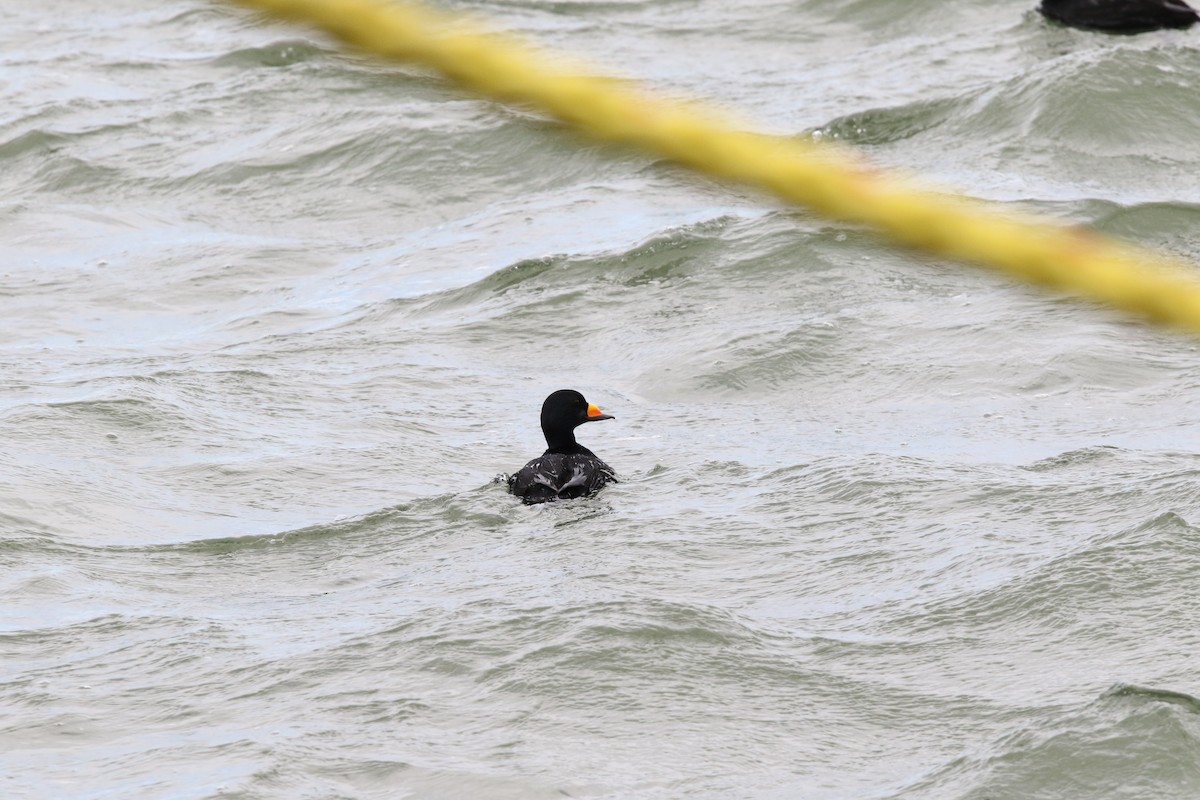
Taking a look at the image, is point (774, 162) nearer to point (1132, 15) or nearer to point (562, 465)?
point (1132, 15)

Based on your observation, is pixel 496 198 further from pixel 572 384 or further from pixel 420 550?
pixel 420 550

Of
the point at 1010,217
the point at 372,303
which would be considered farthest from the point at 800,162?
the point at 372,303

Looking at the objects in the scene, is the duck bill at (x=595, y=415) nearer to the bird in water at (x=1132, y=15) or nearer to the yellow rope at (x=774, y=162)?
the yellow rope at (x=774, y=162)

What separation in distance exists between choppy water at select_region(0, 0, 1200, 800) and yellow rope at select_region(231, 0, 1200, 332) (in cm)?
19

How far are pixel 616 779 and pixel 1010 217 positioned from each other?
6.23 meters

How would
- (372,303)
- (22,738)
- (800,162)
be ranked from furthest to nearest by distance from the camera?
(800,162) → (372,303) → (22,738)

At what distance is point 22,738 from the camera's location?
21.3 feet

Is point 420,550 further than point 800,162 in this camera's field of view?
No

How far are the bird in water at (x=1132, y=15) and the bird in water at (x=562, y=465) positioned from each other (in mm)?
7027

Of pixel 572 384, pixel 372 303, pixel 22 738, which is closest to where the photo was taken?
pixel 22 738

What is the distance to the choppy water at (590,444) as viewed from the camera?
21.0 ft

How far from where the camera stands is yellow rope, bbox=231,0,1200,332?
10484 mm

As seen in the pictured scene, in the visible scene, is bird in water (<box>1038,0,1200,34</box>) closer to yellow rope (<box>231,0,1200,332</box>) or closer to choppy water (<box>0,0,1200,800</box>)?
choppy water (<box>0,0,1200,800</box>)

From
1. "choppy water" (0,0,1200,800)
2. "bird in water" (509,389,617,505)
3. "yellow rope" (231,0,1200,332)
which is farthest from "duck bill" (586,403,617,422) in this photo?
"yellow rope" (231,0,1200,332)
